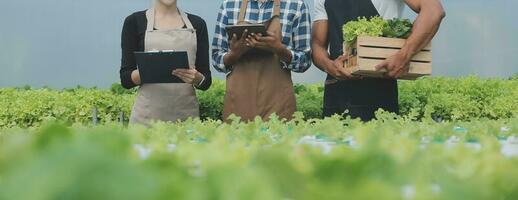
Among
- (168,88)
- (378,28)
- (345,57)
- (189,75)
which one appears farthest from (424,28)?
(168,88)

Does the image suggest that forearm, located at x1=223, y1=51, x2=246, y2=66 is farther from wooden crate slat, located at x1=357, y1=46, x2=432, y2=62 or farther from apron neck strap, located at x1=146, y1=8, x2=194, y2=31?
wooden crate slat, located at x1=357, y1=46, x2=432, y2=62

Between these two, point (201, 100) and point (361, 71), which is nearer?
point (361, 71)

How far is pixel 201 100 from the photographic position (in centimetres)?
1025

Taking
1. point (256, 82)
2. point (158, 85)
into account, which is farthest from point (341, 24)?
point (158, 85)

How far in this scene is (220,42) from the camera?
5844 mm

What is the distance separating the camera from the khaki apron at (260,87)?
6.05 meters

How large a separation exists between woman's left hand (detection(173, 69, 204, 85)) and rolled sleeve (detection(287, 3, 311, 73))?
2.37 ft

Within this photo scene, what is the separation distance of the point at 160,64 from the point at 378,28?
1.65 meters

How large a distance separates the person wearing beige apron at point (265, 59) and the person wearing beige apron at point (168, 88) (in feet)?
0.89

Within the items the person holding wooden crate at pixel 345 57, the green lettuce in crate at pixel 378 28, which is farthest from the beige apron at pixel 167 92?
the green lettuce in crate at pixel 378 28

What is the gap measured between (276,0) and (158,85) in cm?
124

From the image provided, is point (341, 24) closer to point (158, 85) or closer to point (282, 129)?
point (158, 85)

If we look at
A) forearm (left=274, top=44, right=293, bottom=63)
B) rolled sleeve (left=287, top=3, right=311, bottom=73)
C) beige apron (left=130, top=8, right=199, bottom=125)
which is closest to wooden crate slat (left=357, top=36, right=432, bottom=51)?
rolled sleeve (left=287, top=3, right=311, bottom=73)

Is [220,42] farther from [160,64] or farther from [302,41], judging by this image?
[302,41]
